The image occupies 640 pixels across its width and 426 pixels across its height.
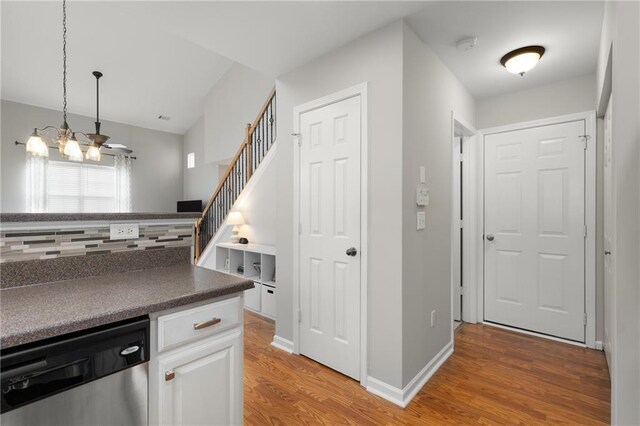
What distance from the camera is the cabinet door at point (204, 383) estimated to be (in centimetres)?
118

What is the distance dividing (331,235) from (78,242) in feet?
5.20

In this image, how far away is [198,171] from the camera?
719 centimetres

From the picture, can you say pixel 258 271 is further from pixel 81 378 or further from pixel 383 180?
pixel 81 378

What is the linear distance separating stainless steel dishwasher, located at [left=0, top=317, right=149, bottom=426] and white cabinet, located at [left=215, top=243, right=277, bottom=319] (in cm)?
242

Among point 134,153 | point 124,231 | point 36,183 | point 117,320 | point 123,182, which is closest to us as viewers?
point 117,320

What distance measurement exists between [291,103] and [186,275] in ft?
6.10

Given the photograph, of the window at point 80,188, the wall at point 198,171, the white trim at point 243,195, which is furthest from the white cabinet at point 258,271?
the window at point 80,188

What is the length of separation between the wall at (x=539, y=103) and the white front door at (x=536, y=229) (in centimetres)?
14

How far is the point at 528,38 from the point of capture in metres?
2.24

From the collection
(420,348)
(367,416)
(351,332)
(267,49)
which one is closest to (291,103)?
(267,49)

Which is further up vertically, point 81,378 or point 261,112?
point 261,112

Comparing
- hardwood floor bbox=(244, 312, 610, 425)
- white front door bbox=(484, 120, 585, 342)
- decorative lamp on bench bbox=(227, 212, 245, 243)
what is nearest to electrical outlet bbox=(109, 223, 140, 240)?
hardwood floor bbox=(244, 312, 610, 425)

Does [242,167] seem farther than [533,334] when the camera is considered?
Yes

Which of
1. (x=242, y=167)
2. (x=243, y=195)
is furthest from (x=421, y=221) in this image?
(x=242, y=167)
